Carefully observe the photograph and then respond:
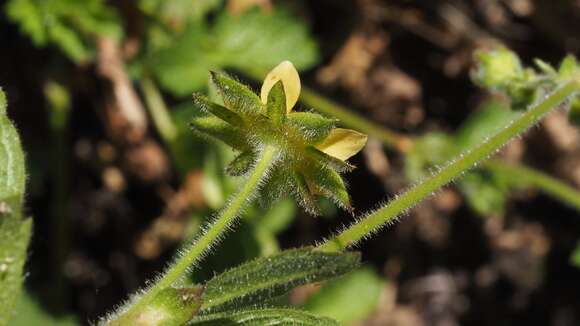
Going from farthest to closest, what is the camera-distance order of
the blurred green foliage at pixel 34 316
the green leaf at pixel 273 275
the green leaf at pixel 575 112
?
1. the blurred green foliage at pixel 34 316
2. the green leaf at pixel 575 112
3. the green leaf at pixel 273 275

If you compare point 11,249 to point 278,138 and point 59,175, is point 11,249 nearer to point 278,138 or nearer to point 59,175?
point 278,138

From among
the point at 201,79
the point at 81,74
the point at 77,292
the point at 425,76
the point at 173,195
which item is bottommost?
the point at 77,292

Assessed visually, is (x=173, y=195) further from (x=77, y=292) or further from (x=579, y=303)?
(x=579, y=303)

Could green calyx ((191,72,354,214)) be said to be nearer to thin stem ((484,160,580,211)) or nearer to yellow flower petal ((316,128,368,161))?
yellow flower petal ((316,128,368,161))

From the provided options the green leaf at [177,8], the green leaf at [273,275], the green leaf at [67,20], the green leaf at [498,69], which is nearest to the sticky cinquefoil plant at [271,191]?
the green leaf at [273,275]

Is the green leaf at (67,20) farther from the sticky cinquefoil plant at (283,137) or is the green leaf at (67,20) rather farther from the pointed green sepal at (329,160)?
the pointed green sepal at (329,160)

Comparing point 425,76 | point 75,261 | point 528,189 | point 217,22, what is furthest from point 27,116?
point 528,189
